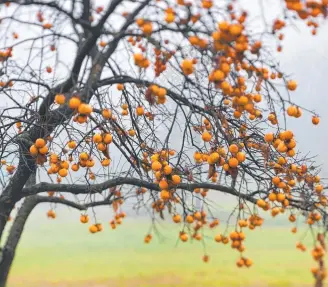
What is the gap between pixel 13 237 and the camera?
3830 millimetres

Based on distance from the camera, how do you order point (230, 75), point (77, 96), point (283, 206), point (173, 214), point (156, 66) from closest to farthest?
point (77, 96) < point (230, 75) < point (156, 66) < point (283, 206) < point (173, 214)

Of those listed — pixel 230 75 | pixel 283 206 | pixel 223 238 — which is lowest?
pixel 223 238

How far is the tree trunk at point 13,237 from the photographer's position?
375 cm

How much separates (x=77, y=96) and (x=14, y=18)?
822 mm

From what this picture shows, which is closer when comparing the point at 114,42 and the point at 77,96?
the point at 77,96

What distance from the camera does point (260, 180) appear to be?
10.2 feet

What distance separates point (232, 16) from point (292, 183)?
1.27m

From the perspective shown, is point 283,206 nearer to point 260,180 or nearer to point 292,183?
point 292,183

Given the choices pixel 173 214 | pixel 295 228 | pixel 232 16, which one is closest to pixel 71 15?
pixel 232 16

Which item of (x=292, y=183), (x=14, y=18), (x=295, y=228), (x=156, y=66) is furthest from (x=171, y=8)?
(x=295, y=228)

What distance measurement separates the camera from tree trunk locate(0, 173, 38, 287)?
3746 mm

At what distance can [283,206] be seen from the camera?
→ 275 centimetres

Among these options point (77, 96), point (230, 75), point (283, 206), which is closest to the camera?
point (77, 96)

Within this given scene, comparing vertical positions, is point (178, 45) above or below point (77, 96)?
above
